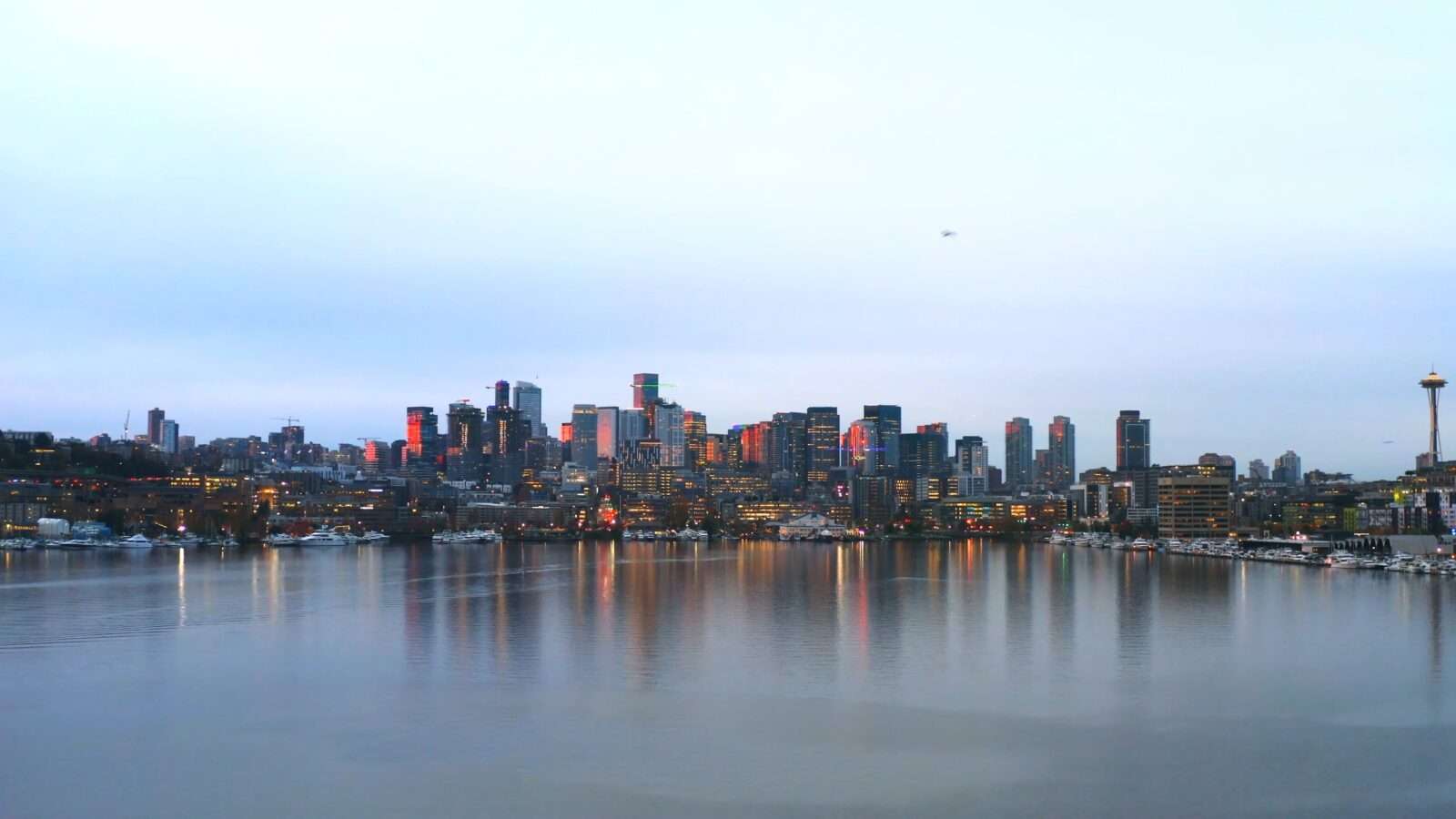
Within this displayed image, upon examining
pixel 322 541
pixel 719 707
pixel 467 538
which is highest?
pixel 719 707

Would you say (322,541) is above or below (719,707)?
below

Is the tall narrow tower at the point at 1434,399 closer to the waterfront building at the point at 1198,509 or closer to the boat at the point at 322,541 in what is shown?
the waterfront building at the point at 1198,509

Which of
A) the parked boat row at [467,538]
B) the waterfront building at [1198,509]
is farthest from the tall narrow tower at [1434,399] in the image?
the parked boat row at [467,538]

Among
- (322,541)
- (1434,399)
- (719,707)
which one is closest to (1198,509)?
(1434,399)

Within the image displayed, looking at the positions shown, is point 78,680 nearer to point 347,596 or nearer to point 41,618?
point 41,618

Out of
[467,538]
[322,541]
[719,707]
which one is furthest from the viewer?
[467,538]

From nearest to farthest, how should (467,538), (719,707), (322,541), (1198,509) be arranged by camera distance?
(719,707) < (322,541) < (467,538) < (1198,509)

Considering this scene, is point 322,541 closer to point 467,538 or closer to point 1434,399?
point 467,538
